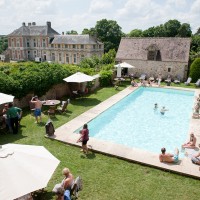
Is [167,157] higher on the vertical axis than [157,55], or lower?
lower

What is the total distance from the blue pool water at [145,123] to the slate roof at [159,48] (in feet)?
28.9

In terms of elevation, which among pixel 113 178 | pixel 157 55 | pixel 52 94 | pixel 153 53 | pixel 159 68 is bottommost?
pixel 113 178

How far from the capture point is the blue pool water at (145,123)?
44.1ft

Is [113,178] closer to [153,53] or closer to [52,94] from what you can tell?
[52,94]

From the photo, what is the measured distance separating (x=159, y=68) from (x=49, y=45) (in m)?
41.0

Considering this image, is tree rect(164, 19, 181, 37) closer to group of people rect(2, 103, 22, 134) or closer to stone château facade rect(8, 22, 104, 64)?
stone château facade rect(8, 22, 104, 64)

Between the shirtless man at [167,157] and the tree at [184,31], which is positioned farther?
the tree at [184,31]

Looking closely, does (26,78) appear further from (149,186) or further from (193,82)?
(193,82)

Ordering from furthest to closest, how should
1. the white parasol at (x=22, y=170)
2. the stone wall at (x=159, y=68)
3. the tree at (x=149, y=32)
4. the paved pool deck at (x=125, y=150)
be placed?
the tree at (x=149, y=32) → the stone wall at (x=159, y=68) → the paved pool deck at (x=125, y=150) → the white parasol at (x=22, y=170)

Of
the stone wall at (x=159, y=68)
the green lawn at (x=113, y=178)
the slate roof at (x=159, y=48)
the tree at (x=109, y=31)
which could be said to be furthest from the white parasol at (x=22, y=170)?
the tree at (x=109, y=31)

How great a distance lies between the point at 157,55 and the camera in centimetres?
3150

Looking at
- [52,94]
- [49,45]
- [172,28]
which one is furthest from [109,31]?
[52,94]

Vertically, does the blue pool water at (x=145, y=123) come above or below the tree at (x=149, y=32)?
below

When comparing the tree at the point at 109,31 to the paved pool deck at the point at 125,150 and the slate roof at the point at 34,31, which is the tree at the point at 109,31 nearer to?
the slate roof at the point at 34,31
